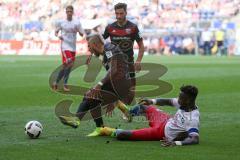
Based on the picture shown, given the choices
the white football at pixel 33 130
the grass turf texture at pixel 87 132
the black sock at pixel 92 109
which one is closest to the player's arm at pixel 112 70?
the black sock at pixel 92 109

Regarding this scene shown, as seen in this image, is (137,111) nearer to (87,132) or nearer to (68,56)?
(87,132)

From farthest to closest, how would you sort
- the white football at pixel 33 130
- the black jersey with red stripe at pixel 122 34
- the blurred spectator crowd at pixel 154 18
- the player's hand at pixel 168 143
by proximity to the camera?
1. the blurred spectator crowd at pixel 154 18
2. the black jersey with red stripe at pixel 122 34
3. the white football at pixel 33 130
4. the player's hand at pixel 168 143

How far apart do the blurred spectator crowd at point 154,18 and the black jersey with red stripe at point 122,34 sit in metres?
34.5

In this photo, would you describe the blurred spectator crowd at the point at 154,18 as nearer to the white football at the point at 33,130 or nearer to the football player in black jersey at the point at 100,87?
the football player in black jersey at the point at 100,87

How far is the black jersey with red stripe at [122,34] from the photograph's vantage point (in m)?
11.9

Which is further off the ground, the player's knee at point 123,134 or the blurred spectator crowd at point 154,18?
the player's knee at point 123,134

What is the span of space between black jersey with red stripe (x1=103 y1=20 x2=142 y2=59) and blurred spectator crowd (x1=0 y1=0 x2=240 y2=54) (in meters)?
34.5

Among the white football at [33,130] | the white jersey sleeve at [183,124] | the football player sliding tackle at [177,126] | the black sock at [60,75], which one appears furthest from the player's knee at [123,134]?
the black sock at [60,75]

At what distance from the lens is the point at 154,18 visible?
5156 centimetres

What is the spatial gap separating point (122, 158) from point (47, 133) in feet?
7.90

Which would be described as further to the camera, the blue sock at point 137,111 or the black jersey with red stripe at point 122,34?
the black jersey with red stripe at point 122,34

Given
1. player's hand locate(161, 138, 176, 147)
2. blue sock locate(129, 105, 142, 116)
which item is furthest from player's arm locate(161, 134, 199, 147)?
blue sock locate(129, 105, 142, 116)

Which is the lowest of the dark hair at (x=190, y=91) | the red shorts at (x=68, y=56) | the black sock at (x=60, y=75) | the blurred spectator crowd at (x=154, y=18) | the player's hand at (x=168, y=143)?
the blurred spectator crowd at (x=154, y=18)

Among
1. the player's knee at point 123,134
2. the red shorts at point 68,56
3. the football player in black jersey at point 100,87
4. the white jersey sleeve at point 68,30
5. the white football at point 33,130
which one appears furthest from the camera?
the white jersey sleeve at point 68,30
